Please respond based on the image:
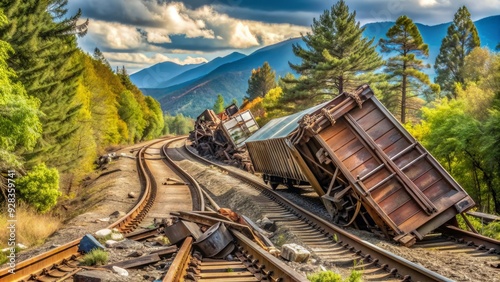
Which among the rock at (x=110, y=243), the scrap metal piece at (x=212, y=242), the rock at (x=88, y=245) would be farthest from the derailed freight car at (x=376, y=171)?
the rock at (x=88, y=245)

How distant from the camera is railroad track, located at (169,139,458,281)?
720cm

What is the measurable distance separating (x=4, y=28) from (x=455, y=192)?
56.6 ft

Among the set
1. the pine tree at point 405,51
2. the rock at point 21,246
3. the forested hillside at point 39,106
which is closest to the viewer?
the rock at point 21,246

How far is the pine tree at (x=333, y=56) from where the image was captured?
120 feet

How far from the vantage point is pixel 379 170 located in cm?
1122

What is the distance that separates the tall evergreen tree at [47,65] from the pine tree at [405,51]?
26.2 meters

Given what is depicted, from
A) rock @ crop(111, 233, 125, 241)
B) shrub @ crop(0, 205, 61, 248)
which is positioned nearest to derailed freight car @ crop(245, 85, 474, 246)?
rock @ crop(111, 233, 125, 241)

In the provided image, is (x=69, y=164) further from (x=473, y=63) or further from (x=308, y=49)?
(x=473, y=63)

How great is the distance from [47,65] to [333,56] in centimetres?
2331

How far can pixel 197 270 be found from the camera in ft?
22.2

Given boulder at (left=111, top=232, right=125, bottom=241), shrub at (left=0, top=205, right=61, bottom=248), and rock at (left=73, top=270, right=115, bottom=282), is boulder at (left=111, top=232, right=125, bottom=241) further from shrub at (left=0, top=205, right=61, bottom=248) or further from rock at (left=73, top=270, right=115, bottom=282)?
rock at (left=73, top=270, right=115, bottom=282)

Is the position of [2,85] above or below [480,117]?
above

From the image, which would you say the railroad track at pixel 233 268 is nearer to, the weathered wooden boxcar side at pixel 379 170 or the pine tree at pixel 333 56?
the weathered wooden boxcar side at pixel 379 170

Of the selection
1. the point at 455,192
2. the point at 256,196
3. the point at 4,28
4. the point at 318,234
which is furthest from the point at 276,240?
the point at 4,28
